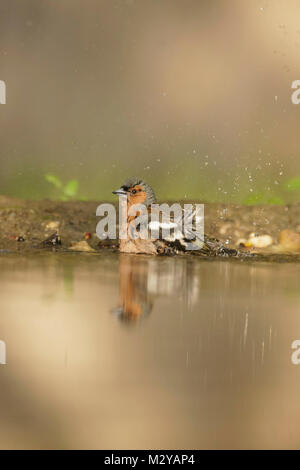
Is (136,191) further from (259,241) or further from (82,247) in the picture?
(259,241)

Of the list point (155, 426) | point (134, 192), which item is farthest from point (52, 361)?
point (134, 192)

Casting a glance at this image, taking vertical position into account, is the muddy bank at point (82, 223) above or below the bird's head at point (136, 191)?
below

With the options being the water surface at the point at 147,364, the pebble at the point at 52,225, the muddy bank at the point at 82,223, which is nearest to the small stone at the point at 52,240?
the muddy bank at the point at 82,223

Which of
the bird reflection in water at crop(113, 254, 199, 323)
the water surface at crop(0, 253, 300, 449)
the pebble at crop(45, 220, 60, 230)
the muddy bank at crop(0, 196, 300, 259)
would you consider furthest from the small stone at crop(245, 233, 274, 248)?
the water surface at crop(0, 253, 300, 449)

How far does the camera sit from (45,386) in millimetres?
2096

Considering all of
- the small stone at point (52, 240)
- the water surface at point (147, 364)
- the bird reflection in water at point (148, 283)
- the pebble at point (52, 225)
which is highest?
the pebble at point (52, 225)

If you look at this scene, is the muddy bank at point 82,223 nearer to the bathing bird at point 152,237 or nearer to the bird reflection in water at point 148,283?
the bathing bird at point 152,237

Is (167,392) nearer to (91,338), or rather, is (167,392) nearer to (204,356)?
(204,356)

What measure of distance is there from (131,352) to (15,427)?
0.78m

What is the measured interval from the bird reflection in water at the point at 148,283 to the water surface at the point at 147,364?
18 mm

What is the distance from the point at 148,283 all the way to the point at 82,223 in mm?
3169

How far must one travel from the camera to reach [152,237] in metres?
5.87

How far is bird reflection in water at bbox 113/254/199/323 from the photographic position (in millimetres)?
3365

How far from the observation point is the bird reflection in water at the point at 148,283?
336cm
